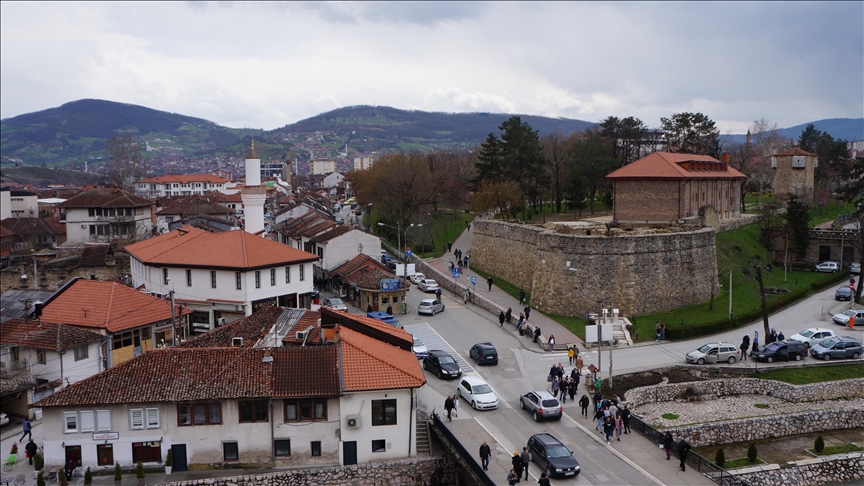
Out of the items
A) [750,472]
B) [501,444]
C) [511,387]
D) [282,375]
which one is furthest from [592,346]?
[282,375]

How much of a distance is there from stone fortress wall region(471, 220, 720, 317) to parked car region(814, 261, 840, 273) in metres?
17.0

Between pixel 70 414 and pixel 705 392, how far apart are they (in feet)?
88.9

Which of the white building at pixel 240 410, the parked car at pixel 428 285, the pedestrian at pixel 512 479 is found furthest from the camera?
the parked car at pixel 428 285

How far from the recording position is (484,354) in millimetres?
31406

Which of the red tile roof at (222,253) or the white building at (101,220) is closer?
the red tile roof at (222,253)

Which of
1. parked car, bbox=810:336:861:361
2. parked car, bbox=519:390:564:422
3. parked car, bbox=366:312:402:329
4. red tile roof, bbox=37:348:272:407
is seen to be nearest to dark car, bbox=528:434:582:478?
parked car, bbox=519:390:564:422

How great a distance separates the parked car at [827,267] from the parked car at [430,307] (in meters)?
35.0

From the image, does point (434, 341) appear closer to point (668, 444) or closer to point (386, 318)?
point (386, 318)

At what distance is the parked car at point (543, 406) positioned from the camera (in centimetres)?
2469

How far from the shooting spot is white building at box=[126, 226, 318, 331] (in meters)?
36.1

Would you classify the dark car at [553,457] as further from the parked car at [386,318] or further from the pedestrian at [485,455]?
the parked car at [386,318]

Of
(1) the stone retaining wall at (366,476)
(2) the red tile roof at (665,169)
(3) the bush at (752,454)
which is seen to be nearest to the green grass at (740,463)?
(3) the bush at (752,454)

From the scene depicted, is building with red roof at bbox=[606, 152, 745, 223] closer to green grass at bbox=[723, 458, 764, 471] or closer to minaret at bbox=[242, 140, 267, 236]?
minaret at bbox=[242, 140, 267, 236]

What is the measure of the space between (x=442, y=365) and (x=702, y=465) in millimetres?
12035
